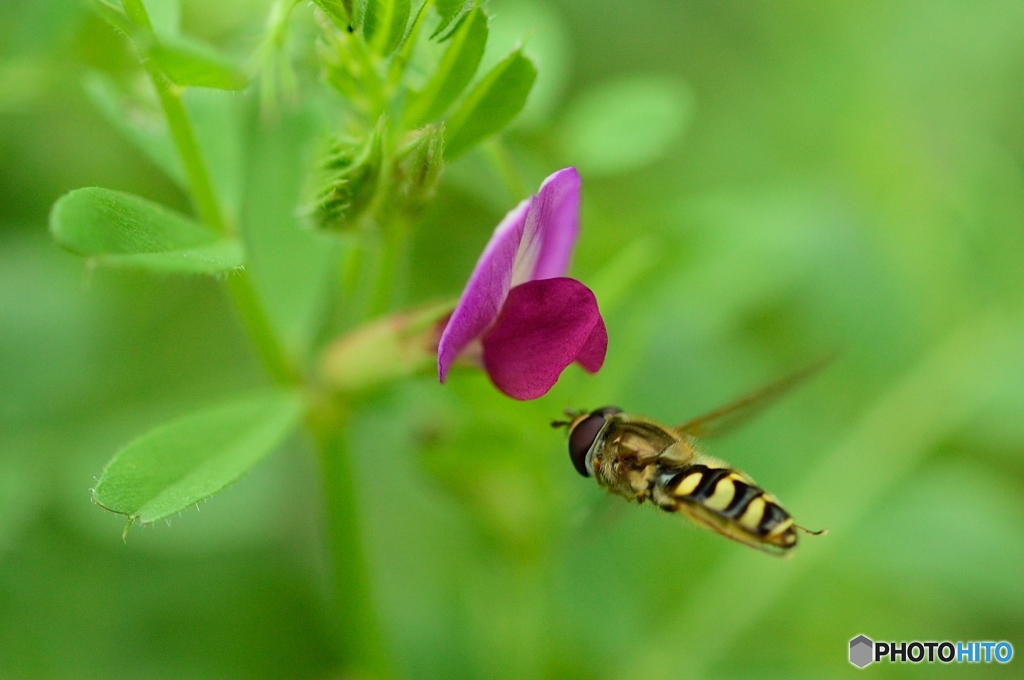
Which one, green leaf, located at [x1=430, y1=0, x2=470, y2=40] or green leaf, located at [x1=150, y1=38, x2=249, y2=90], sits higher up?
green leaf, located at [x1=430, y1=0, x2=470, y2=40]

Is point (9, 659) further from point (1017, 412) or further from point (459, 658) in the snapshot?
point (1017, 412)

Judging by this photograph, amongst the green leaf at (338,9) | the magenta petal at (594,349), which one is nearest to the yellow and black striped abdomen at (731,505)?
the magenta petal at (594,349)

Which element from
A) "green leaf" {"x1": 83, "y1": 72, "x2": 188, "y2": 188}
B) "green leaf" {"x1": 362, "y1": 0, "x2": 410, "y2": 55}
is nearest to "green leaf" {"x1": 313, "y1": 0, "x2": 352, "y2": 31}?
"green leaf" {"x1": 362, "y1": 0, "x2": 410, "y2": 55}

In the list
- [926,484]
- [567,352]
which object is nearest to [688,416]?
[926,484]

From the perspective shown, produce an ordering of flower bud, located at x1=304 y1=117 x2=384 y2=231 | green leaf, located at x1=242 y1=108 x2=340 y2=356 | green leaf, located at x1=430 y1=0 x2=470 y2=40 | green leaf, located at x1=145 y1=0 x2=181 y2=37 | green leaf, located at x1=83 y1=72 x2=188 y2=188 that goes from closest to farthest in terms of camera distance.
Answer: green leaf, located at x1=430 y1=0 x2=470 y2=40
flower bud, located at x1=304 y1=117 x2=384 y2=231
green leaf, located at x1=145 y1=0 x2=181 y2=37
green leaf, located at x1=83 y1=72 x2=188 y2=188
green leaf, located at x1=242 y1=108 x2=340 y2=356

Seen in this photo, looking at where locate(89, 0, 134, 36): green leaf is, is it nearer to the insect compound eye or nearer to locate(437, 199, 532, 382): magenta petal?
locate(437, 199, 532, 382): magenta petal

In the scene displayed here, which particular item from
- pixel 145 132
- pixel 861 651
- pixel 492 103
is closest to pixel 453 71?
pixel 492 103

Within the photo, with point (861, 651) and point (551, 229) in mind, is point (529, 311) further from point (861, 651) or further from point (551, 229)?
point (861, 651)
